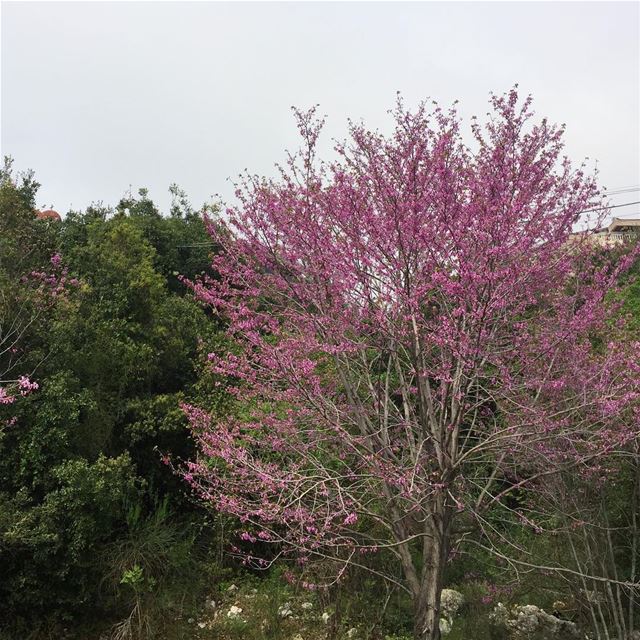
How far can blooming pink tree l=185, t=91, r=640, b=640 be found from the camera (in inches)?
133

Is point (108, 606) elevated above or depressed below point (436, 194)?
below

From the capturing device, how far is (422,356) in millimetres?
3764

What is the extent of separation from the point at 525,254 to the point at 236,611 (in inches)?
192

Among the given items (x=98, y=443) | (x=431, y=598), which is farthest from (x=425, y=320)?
(x=98, y=443)

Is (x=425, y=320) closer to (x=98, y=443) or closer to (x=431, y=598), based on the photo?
(x=431, y=598)

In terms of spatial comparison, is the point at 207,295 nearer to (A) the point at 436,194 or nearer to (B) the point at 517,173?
(A) the point at 436,194

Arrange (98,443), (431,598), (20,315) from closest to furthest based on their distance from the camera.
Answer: (431,598)
(20,315)
(98,443)

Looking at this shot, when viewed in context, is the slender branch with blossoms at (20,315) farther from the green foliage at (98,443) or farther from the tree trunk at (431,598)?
the tree trunk at (431,598)

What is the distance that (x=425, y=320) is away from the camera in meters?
3.74

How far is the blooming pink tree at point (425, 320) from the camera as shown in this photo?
3391 millimetres

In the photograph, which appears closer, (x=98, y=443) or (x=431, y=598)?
(x=431, y=598)

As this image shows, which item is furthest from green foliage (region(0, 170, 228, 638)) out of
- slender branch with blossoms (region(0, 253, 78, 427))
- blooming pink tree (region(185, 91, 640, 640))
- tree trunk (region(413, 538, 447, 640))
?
tree trunk (region(413, 538, 447, 640))

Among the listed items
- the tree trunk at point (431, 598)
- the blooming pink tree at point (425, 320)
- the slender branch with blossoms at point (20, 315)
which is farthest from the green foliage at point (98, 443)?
the tree trunk at point (431, 598)

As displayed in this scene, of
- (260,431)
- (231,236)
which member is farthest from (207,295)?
(260,431)
